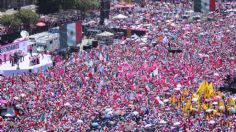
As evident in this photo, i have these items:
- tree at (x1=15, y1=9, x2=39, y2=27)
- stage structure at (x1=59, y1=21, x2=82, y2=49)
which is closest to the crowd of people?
stage structure at (x1=59, y1=21, x2=82, y2=49)

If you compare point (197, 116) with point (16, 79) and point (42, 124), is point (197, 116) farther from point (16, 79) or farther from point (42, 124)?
point (16, 79)

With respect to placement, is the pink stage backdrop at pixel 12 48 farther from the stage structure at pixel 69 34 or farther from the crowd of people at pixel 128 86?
the stage structure at pixel 69 34

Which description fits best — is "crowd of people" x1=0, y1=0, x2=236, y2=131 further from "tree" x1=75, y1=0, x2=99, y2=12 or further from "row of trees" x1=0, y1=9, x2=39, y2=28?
"tree" x1=75, y1=0, x2=99, y2=12

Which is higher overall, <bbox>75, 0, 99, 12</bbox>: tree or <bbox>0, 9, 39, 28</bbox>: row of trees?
<bbox>75, 0, 99, 12</bbox>: tree

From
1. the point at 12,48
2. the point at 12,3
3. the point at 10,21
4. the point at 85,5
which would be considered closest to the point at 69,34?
the point at 12,48

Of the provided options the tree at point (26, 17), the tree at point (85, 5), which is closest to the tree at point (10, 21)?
the tree at point (26, 17)

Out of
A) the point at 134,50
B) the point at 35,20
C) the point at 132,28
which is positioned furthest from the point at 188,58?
the point at 35,20
